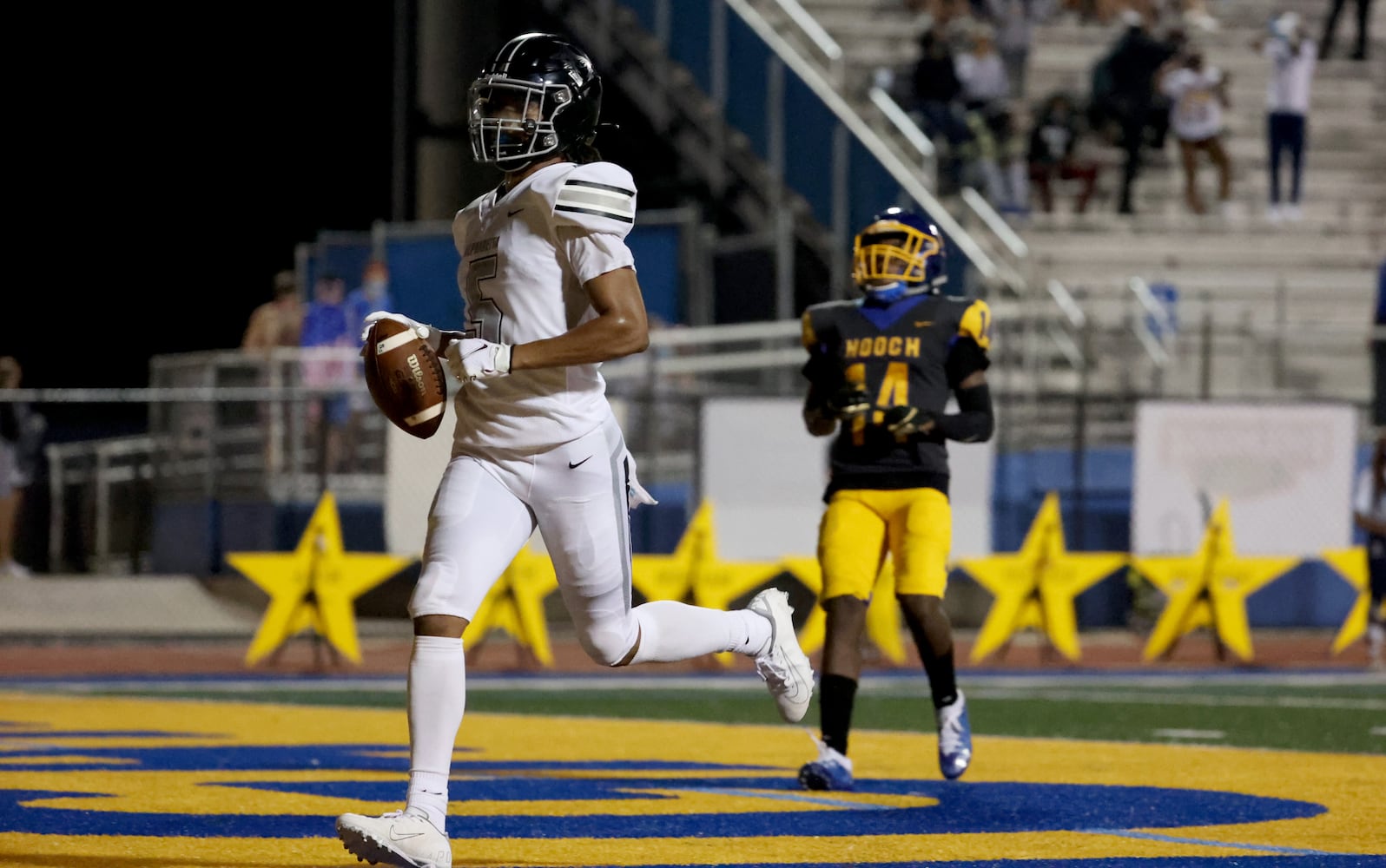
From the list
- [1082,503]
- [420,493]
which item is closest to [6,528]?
[420,493]

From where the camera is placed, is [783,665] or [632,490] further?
[783,665]

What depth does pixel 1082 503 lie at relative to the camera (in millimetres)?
18578

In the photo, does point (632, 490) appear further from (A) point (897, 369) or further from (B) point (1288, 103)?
(B) point (1288, 103)

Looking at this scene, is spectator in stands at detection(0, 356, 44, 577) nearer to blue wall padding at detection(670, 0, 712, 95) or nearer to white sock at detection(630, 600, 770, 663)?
blue wall padding at detection(670, 0, 712, 95)

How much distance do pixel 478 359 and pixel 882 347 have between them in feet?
9.27

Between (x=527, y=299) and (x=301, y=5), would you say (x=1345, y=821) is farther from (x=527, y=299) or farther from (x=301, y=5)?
(x=301, y=5)

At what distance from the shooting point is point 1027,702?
12461 millimetres

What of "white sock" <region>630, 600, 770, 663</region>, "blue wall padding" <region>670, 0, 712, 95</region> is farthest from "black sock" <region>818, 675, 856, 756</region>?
"blue wall padding" <region>670, 0, 712, 95</region>

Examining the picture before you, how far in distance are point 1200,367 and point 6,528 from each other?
929 cm

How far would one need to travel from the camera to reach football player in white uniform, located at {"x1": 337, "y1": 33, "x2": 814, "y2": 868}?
19.2 ft

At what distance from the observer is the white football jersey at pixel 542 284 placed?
6.00 m

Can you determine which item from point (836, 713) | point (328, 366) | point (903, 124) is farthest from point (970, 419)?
point (903, 124)

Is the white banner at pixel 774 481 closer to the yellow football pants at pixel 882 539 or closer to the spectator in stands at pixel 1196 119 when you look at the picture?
the spectator in stands at pixel 1196 119

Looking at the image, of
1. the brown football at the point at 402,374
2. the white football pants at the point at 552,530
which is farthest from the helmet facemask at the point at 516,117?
the white football pants at the point at 552,530
